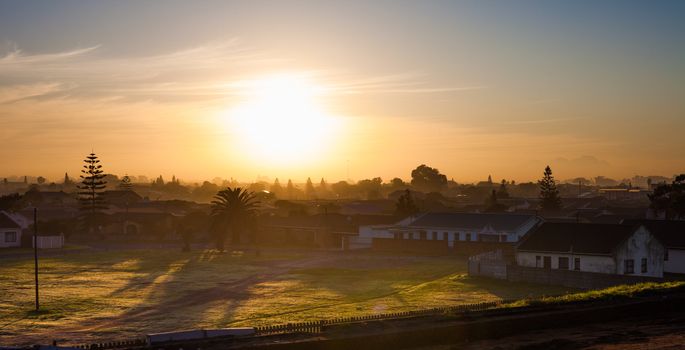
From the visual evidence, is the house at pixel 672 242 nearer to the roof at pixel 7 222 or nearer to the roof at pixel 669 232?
the roof at pixel 669 232

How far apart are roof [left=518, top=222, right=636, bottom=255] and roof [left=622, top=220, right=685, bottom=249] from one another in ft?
8.75

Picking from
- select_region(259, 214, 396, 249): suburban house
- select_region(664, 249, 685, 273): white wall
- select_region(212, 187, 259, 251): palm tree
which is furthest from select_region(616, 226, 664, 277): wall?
select_region(212, 187, 259, 251): palm tree

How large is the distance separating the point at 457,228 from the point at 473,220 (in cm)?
235

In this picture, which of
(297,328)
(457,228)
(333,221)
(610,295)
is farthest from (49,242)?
(610,295)

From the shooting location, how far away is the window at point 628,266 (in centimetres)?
5075

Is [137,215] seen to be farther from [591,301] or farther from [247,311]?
[591,301]

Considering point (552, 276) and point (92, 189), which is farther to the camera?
point (92, 189)

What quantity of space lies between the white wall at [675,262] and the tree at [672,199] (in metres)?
21.5

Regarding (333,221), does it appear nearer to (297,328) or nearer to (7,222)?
(7,222)

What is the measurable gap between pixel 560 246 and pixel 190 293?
86.5ft

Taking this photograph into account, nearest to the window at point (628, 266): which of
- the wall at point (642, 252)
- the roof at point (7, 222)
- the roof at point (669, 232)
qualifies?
the wall at point (642, 252)

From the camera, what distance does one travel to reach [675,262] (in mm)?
55125

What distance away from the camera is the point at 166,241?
94500 mm

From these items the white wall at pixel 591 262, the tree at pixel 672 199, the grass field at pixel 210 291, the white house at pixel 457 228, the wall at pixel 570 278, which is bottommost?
the grass field at pixel 210 291
